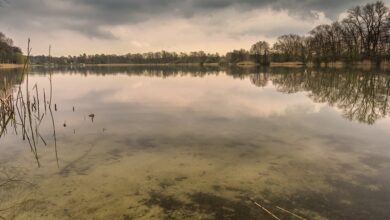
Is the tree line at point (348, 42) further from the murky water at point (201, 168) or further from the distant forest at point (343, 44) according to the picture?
the murky water at point (201, 168)

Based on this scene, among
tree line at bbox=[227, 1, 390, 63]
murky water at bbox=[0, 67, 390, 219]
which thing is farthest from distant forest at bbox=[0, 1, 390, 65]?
murky water at bbox=[0, 67, 390, 219]

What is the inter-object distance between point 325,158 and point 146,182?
4501 mm

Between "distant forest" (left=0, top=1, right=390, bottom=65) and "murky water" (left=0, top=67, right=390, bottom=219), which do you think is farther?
"distant forest" (left=0, top=1, right=390, bottom=65)

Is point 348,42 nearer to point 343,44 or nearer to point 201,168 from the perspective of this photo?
point 343,44

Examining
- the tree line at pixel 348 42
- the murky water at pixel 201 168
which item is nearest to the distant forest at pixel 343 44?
the tree line at pixel 348 42

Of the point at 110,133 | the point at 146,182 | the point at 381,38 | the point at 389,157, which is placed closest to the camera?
the point at 146,182

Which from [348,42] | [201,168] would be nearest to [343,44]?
[348,42]

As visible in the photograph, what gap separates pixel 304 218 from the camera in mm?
4309

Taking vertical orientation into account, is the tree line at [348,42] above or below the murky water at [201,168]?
above

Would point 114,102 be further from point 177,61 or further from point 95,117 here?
point 177,61

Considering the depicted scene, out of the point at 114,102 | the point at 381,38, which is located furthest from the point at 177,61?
the point at 114,102

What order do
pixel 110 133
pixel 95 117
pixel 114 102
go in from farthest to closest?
pixel 114 102
pixel 95 117
pixel 110 133

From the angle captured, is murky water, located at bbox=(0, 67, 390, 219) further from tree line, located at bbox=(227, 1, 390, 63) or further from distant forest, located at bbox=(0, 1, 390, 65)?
tree line, located at bbox=(227, 1, 390, 63)

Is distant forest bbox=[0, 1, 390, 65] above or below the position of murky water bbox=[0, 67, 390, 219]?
above
